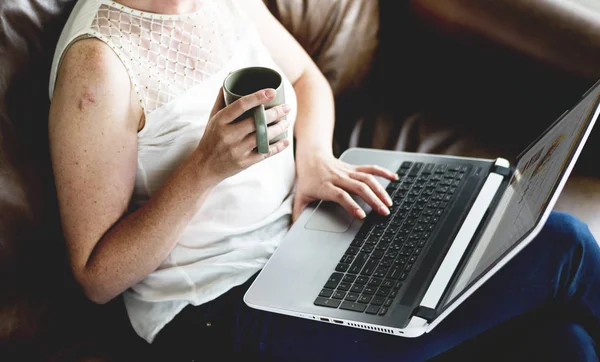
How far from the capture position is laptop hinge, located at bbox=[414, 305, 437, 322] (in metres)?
0.93

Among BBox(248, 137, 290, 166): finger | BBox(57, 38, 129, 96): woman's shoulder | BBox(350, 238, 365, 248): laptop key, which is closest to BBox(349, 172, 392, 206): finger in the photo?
BBox(350, 238, 365, 248): laptop key

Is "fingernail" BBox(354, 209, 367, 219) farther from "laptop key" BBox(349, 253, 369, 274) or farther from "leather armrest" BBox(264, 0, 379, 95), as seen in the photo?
"leather armrest" BBox(264, 0, 379, 95)

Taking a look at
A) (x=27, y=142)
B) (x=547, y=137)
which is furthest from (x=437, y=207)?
(x=27, y=142)

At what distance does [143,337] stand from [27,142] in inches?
15.5

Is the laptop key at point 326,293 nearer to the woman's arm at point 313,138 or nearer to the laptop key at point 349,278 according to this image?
the laptop key at point 349,278

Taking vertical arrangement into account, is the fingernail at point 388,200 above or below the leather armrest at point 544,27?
below

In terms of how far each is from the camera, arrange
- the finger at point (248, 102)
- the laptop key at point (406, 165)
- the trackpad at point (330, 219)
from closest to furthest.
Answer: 1. the finger at point (248, 102)
2. the trackpad at point (330, 219)
3. the laptop key at point (406, 165)

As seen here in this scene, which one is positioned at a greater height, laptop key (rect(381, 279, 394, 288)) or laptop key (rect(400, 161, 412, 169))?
laptop key (rect(400, 161, 412, 169))

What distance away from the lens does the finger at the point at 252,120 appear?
86 cm

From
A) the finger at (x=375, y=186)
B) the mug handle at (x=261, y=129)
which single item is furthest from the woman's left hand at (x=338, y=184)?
the mug handle at (x=261, y=129)

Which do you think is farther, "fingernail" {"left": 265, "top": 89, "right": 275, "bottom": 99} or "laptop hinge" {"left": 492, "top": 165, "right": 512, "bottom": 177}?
"laptop hinge" {"left": 492, "top": 165, "right": 512, "bottom": 177}

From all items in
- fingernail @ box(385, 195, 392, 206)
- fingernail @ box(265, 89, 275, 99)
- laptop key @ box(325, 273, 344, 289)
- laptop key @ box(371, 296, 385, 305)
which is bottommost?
laptop key @ box(325, 273, 344, 289)

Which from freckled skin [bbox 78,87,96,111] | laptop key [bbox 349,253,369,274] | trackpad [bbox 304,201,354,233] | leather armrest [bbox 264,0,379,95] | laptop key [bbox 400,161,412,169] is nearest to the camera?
freckled skin [bbox 78,87,96,111]

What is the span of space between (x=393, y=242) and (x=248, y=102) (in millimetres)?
408
